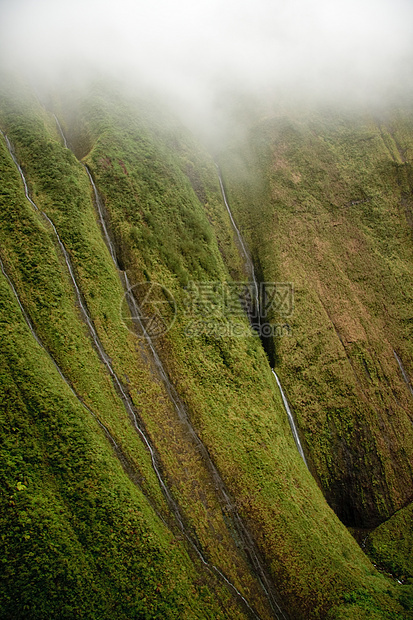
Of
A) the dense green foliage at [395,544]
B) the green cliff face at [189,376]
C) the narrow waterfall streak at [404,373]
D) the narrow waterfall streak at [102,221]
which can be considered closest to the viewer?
the green cliff face at [189,376]

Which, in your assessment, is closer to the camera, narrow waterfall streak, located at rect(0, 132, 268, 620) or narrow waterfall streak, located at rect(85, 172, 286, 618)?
narrow waterfall streak, located at rect(0, 132, 268, 620)

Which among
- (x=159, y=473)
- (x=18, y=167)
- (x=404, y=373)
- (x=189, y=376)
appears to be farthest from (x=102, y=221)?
(x=404, y=373)

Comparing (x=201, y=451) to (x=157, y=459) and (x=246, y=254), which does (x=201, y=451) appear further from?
(x=246, y=254)

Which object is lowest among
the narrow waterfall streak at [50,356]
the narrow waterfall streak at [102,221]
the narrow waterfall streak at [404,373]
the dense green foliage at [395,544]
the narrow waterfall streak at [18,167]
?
the dense green foliage at [395,544]

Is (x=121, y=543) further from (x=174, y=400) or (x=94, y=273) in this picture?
(x=94, y=273)

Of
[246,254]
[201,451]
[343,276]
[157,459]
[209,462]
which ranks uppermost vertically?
[246,254]

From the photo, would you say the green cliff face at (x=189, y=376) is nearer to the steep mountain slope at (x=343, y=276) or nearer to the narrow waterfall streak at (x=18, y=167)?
the steep mountain slope at (x=343, y=276)

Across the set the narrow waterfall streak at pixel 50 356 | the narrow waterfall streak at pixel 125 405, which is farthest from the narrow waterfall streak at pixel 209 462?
the narrow waterfall streak at pixel 50 356

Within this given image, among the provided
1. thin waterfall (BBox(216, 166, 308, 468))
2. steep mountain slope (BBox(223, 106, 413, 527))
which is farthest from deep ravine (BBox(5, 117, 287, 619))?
steep mountain slope (BBox(223, 106, 413, 527))

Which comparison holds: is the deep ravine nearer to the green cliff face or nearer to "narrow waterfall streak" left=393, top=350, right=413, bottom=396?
the green cliff face
